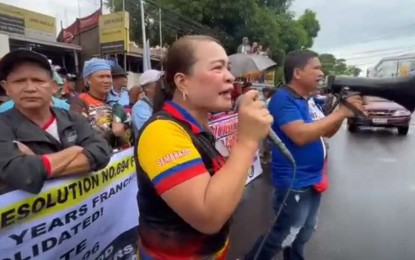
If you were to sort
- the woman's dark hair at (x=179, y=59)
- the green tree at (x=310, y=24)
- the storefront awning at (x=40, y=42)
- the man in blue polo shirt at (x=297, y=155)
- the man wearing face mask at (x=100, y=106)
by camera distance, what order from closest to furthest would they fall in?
the woman's dark hair at (x=179, y=59) < the man in blue polo shirt at (x=297, y=155) < the man wearing face mask at (x=100, y=106) < the storefront awning at (x=40, y=42) < the green tree at (x=310, y=24)

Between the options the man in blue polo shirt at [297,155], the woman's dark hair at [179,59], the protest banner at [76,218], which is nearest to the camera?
the woman's dark hair at [179,59]

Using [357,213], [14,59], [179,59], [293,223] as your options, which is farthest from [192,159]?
[357,213]

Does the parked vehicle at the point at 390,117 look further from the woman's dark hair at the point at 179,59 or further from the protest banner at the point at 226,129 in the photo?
the woman's dark hair at the point at 179,59

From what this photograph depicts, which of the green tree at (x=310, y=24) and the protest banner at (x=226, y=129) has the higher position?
the green tree at (x=310, y=24)

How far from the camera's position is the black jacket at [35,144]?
158 cm

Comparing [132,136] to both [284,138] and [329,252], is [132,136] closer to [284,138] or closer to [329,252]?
[284,138]

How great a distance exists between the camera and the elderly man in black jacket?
1.59 meters

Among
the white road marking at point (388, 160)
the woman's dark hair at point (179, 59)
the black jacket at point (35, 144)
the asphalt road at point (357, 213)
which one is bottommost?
the white road marking at point (388, 160)

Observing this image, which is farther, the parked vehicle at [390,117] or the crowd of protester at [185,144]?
the parked vehicle at [390,117]

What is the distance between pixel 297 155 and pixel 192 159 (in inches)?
61.7

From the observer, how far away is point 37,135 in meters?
1.79

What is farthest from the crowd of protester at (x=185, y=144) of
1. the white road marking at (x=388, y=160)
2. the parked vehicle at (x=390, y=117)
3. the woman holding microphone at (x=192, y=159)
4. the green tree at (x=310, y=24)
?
the green tree at (x=310, y=24)

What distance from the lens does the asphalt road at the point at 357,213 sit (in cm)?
363

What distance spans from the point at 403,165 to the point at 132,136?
6.14 metres
